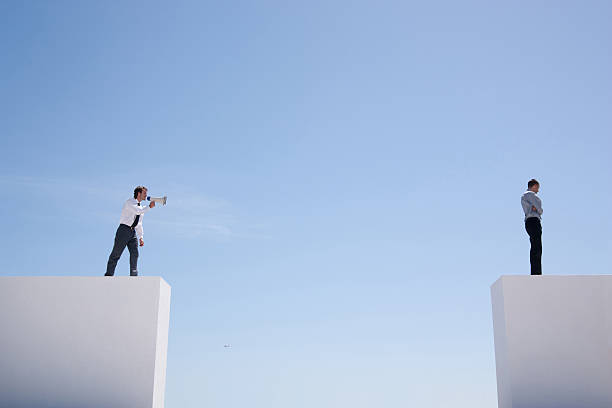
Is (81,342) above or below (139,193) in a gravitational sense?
below

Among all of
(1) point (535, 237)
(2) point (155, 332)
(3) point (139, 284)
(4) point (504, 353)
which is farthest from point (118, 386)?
(1) point (535, 237)

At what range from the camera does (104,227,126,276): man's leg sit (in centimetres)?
1001

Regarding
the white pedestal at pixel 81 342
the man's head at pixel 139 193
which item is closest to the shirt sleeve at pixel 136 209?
the man's head at pixel 139 193

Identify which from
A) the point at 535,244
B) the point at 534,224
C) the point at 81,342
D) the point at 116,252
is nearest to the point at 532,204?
the point at 534,224

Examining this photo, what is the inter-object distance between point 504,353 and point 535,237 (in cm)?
201

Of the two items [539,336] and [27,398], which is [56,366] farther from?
[539,336]

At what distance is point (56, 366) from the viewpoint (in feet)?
30.1

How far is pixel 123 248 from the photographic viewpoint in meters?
10.2

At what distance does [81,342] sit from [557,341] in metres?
7.15

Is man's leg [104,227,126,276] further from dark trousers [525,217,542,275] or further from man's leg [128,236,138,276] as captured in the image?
dark trousers [525,217,542,275]

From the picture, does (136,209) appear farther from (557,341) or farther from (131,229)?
(557,341)

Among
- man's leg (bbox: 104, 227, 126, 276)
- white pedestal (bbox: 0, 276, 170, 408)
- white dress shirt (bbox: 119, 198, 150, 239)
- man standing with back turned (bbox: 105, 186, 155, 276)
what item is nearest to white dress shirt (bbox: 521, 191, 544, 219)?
white pedestal (bbox: 0, 276, 170, 408)

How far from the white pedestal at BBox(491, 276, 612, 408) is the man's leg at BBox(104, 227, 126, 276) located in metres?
6.14

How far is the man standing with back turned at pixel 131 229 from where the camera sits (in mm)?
10086
